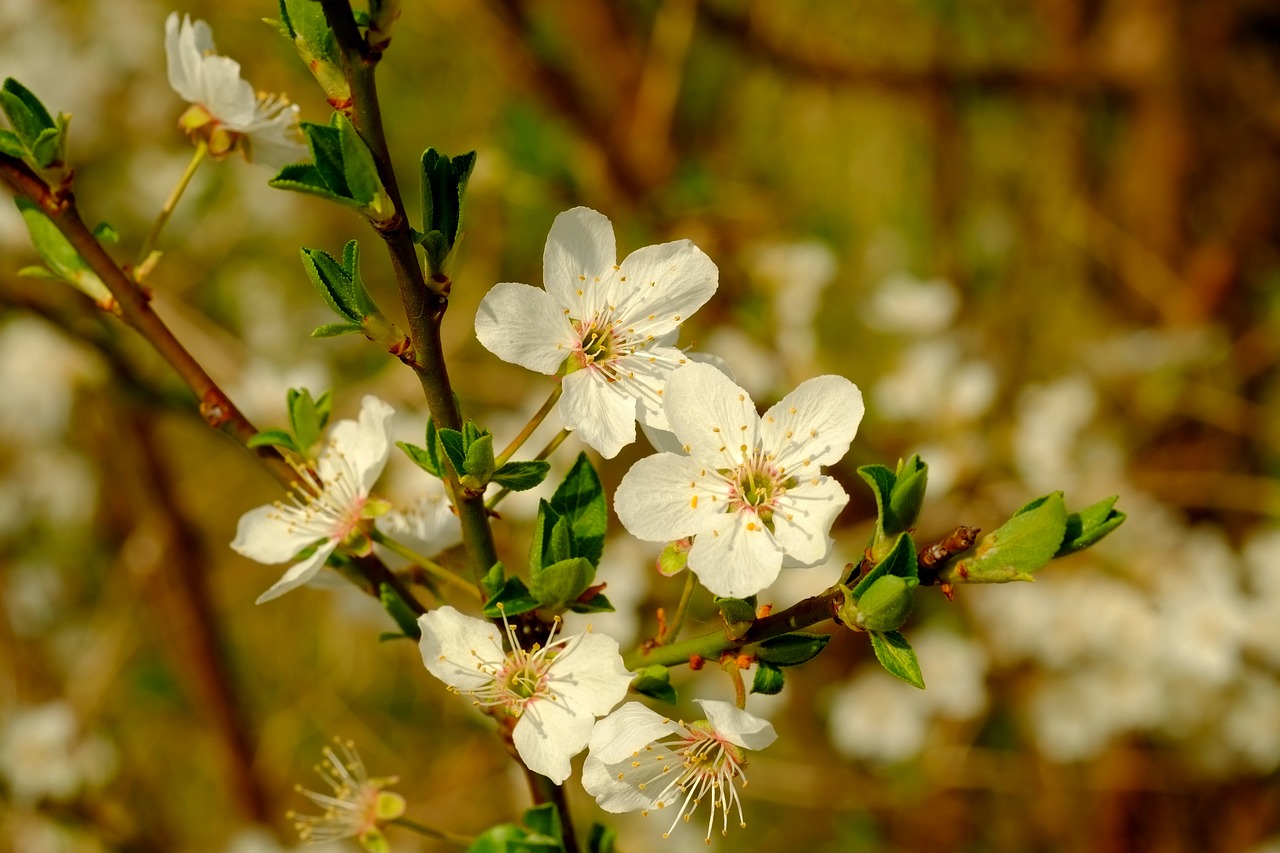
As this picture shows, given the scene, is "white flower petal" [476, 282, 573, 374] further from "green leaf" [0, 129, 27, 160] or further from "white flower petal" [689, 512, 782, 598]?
"green leaf" [0, 129, 27, 160]

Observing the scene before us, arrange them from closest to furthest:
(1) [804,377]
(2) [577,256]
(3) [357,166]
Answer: (3) [357,166] → (2) [577,256] → (1) [804,377]

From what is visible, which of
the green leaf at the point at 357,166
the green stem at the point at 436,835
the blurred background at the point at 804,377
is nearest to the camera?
the green leaf at the point at 357,166

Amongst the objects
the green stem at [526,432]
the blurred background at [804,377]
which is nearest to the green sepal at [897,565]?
the green stem at [526,432]

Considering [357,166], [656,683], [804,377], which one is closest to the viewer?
[357,166]

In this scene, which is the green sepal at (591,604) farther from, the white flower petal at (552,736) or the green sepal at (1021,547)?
the green sepal at (1021,547)

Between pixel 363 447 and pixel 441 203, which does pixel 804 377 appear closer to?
pixel 363 447

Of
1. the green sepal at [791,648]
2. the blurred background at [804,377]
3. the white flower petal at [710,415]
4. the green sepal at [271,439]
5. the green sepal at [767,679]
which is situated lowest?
the blurred background at [804,377]

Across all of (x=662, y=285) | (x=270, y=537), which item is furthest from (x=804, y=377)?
(x=270, y=537)

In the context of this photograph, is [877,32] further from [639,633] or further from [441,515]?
[441,515]
